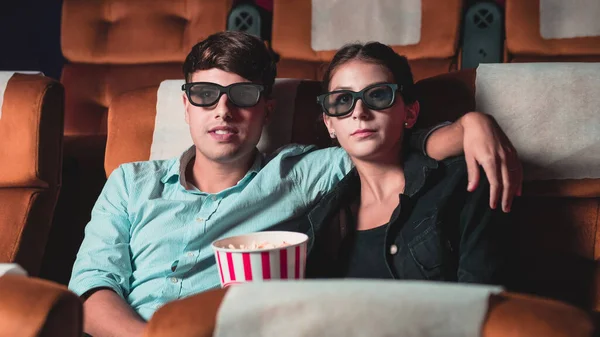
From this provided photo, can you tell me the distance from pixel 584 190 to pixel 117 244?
3.17 feet

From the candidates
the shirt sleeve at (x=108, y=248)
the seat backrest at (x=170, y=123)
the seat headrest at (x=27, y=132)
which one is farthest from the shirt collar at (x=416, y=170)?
the seat headrest at (x=27, y=132)

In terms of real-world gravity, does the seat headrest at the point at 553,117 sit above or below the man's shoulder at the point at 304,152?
above

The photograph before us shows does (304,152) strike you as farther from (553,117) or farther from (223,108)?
(553,117)

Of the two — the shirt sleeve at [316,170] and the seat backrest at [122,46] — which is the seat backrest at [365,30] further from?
the shirt sleeve at [316,170]

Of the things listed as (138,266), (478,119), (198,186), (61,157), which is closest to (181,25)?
(61,157)

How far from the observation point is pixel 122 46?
8.49ft

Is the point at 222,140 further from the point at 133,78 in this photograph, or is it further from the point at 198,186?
the point at 133,78

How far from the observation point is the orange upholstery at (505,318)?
0.58m

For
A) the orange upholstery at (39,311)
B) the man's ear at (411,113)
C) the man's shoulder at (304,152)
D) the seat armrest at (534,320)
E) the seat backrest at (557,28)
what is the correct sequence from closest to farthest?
the seat armrest at (534,320) → the orange upholstery at (39,311) → the man's ear at (411,113) → the man's shoulder at (304,152) → the seat backrest at (557,28)

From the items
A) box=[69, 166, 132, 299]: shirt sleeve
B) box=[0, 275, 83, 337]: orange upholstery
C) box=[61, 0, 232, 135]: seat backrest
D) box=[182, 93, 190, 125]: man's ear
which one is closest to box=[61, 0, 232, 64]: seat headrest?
box=[61, 0, 232, 135]: seat backrest

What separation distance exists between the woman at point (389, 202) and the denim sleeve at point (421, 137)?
2 cm

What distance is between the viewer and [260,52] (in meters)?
1.55

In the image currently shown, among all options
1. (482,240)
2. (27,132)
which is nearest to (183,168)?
(27,132)

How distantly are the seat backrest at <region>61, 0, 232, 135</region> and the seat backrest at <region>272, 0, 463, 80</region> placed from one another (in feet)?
1.00
